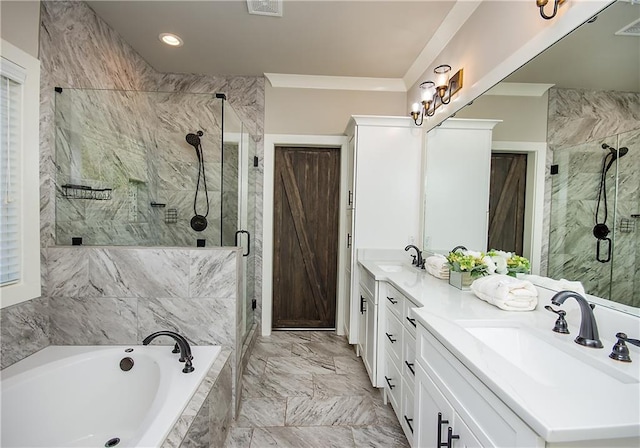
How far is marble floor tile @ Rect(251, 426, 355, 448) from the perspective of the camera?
180cm

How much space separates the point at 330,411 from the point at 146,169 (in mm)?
2324

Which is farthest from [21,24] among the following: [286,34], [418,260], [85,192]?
[418,260]

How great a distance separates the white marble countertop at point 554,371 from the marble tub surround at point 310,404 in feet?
3.40

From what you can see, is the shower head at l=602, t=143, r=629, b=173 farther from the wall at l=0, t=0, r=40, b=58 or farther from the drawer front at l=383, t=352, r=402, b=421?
the wall at l=0, t=0, r=40, b=58

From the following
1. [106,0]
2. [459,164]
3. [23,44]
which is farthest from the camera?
[459,164]

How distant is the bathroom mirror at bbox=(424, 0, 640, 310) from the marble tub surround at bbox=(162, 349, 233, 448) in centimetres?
173

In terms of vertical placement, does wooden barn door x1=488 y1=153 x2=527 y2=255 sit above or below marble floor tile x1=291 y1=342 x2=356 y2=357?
above

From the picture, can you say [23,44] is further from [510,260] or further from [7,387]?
[510,260]

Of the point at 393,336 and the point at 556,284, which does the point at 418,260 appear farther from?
the point at 556,284

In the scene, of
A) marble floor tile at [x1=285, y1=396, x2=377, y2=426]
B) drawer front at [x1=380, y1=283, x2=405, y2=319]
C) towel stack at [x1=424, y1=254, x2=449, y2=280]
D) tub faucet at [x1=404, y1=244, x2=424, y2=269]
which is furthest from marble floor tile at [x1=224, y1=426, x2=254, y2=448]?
tub faucet at [x1=404, y1=244, x2=424, y2=269]

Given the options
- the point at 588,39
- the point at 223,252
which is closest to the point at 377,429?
the point at 223,252

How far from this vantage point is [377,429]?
6.37 ft

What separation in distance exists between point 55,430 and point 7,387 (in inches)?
12.9

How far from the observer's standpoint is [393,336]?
1.97 m
